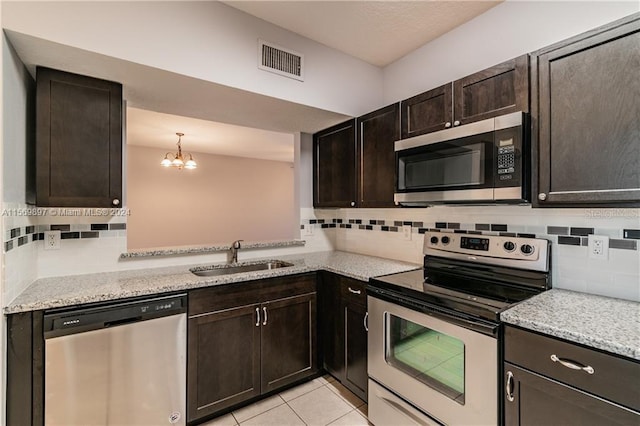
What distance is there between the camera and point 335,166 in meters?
2.80

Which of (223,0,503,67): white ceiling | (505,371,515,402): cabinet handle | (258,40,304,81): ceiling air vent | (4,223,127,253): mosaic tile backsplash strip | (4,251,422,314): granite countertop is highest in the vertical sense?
(223,0,503,67): white ceiling

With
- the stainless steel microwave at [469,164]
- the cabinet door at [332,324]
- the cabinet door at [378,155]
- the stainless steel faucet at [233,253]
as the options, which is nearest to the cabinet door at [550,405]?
the stainless steel microwave at [469,164]

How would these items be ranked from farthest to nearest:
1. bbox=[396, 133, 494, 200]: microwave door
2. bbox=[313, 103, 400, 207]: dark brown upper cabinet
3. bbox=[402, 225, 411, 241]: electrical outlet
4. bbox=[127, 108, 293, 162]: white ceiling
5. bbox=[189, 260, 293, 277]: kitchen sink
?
bbox=[127, 108, 293, 162]: white ceiling, bbox=[402, 225, 411, 241]: electrical outlet, bbox=[189, 260, 293, 277]: kitchen sink, bbox=[313, 103, 400, 207]: dark brown upper cabinet, bbox=[396, 133, 494, 200]: microwave door

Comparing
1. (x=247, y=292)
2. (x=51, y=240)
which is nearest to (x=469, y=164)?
(x=247, y=292)

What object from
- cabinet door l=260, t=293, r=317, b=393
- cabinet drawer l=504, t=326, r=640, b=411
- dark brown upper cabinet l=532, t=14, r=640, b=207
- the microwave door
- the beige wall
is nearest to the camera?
cabinet drawer l=504, t=326, r=640, b=411

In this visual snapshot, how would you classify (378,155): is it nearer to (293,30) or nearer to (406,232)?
(406,232)

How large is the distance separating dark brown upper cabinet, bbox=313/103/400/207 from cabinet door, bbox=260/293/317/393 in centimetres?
92

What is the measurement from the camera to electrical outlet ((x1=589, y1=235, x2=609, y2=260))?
1500mm

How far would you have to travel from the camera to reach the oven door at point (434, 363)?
→ 4.36ft

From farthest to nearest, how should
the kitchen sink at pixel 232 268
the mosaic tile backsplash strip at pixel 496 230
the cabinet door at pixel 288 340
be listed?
the kitchen sink at pixel 232 268
the cabinet door at pixel 288 340
the mosaic tile backsplash strip at pixel 496 230

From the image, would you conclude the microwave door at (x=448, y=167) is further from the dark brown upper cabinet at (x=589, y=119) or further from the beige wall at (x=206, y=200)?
the beige wall at (x=206, y=200)

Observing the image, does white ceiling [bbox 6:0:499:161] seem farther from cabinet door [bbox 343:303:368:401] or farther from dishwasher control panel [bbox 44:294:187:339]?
cabinet door [bbox 343:303:368:401]

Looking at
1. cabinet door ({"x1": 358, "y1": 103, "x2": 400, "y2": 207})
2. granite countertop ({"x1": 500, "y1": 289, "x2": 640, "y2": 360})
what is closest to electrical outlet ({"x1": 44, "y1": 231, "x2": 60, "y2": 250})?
cabinet door ({"x1": 358, "y1": 103, "x2": 400, "y2": 207})

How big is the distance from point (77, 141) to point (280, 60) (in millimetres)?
1348
